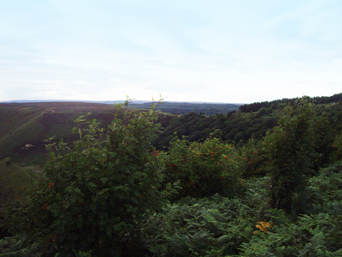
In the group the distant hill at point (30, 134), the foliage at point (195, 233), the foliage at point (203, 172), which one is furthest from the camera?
the distant hill at point (30, 134)

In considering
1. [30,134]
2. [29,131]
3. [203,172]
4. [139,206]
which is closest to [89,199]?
[139,206]

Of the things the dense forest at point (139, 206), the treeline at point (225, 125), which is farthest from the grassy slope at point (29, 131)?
the treeline at point (225, 125)

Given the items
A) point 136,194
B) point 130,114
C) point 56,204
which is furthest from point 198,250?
point 130,114

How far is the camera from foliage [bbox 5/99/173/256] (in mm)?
2676

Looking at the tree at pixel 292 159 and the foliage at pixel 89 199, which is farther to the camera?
the tree at pixel 292 159

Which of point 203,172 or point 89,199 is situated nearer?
point 89,199

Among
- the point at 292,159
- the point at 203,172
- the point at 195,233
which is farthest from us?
the point at 203,172

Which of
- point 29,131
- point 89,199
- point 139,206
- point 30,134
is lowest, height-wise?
point 30,134

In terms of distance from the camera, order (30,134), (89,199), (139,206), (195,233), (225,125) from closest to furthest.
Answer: (89,199) → (139,206) → (195,233) → (30,134) → (225,125)

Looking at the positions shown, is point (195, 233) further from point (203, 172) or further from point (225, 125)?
point (225, 125)

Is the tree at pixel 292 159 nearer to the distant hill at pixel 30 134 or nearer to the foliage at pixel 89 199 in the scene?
the distant hill at pixel 30 134

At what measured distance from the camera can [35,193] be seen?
2.84 metres

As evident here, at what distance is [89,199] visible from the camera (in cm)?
281

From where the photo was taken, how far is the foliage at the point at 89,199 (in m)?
2.68
